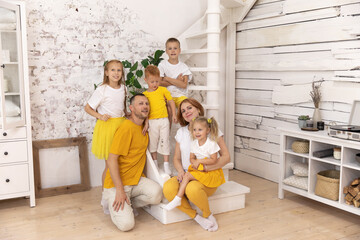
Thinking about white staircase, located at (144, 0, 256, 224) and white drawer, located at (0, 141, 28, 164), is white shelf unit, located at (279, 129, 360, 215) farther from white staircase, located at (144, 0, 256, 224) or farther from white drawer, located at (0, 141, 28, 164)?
white drawer, located at (0, 141, 28, 164)

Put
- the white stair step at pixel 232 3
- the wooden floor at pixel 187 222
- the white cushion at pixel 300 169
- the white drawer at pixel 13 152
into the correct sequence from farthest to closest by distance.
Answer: the white stair step at pixel 232 3
the white cushion at pixel 300 169
the white drawer at pixel 13 152
the wooden floor at pixel 187 222

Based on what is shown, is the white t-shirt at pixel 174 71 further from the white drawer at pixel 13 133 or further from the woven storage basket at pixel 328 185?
the woven storage basket at pixel 328 185

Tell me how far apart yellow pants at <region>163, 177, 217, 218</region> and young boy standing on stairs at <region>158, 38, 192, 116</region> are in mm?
929

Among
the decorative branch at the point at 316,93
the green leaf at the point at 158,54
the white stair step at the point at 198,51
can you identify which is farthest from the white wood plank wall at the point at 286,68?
the green leaf at the point at 158,54

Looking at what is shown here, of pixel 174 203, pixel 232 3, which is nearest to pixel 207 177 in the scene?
pixel 174 203

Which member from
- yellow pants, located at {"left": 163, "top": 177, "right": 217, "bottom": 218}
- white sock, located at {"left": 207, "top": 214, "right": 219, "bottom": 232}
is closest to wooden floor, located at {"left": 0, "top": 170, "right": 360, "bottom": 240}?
white sock, located at {"left": 207, "top": 214, "right": 219, "bottom": 232}

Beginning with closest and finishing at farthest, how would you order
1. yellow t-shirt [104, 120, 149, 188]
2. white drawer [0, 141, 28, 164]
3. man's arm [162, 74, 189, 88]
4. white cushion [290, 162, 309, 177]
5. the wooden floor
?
the wooden floor
yellow t-shirt [104, 120, 149, 188]
white drawer [0, 141, 28, 164]
white cushion [290, 162, 309, 177]
man's arm [162, 74, 189, 88]

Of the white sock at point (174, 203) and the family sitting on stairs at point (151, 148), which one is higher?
the family sitting on stairs at point (151, 148)

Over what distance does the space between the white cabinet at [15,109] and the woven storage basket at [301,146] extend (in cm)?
233

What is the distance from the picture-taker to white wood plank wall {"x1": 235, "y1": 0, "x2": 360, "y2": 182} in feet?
11.1

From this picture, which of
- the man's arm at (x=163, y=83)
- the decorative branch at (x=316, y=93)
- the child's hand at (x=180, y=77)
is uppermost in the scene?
the child's hand at (x=180, y=77)

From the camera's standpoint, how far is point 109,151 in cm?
335

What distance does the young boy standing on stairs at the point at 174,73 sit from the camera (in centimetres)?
371

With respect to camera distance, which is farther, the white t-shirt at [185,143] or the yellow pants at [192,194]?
the white t-shirt at [185,143]
